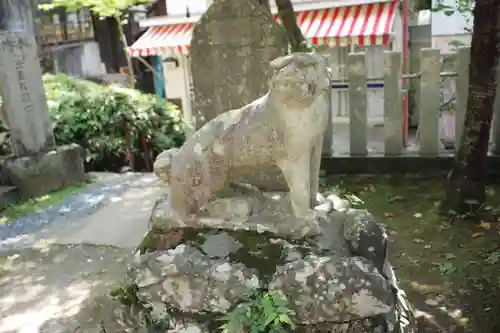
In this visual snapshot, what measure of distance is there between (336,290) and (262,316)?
0.40m

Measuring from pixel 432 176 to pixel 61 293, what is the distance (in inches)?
181

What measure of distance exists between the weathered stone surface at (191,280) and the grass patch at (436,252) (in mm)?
1565

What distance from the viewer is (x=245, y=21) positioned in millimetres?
3799

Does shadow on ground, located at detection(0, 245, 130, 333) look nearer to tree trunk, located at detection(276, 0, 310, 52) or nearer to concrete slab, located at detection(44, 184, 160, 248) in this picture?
concrete slab, located at detection(44, 184, 160, 248)

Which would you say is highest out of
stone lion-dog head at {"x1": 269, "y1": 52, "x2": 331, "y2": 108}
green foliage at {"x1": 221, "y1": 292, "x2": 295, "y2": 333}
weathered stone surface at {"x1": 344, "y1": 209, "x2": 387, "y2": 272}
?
stone lion-dog head at {"x1": 269, "y1": 52, "x2": 331, "y2": 108}

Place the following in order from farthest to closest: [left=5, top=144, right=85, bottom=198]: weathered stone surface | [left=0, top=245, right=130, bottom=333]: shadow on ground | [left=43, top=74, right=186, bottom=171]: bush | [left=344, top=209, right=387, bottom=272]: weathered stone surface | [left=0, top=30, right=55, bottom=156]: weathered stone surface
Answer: [left=43, top=74, right=186, bottom=171]: bush, [left=5, top=144, right=85, bottom=198]: weathered stone surface, [left=0, top=30, right=55, bottom=156]: weathered stone surface, [left=0, top=245, right=130, bottom=333]: shadow on ground, [left=344, top=209, right=387, bottom=272]: weathered stone surface

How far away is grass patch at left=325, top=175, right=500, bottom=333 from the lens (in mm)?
3641

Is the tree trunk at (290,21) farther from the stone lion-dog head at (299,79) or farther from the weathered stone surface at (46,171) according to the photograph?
the stone lion-dog head at (299,79)

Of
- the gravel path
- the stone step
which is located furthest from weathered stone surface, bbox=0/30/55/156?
the gravel path

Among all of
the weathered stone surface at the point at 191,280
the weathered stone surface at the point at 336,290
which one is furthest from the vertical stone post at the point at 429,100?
the weathered stone surface at the point at 191,280

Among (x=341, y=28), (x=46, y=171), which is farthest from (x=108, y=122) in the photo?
(x=341, y=28)

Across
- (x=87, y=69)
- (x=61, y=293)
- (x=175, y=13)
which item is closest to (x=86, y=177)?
(x=61, y=293)

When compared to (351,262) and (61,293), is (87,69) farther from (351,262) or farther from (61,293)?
(351,262)

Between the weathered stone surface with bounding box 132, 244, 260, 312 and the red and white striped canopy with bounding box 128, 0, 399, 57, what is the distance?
6500 millimetres
